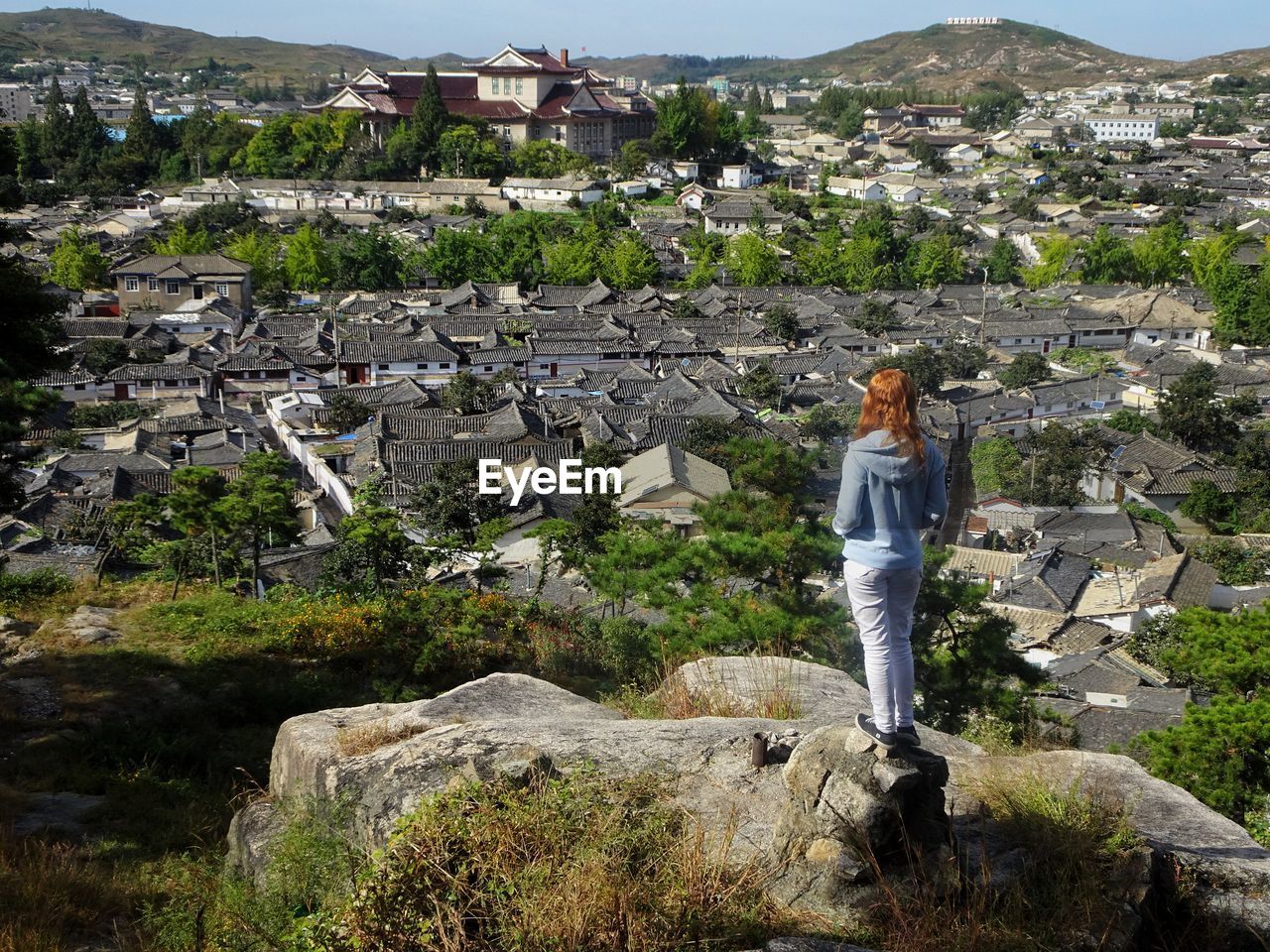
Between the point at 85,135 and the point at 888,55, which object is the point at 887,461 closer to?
the point at 85,135

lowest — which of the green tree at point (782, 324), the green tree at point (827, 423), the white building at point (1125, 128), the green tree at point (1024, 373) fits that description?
the green tree at point (827, 423)

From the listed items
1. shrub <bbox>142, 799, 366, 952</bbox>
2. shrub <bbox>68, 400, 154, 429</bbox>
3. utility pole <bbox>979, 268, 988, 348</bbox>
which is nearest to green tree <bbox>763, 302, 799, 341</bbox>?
utility pole <bbox>979, 268, 988, 348</bbox>

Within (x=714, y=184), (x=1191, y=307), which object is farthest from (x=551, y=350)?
(x=714, y=184)

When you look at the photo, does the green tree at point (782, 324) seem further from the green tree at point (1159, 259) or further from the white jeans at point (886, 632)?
A: the white jeans at point (886, 632)

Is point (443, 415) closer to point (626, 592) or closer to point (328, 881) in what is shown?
point (626, 592)

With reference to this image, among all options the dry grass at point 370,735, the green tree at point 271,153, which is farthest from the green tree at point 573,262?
the dry grass at point 370,735

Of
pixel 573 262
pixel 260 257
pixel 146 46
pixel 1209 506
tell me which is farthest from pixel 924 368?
pixel 146 46
